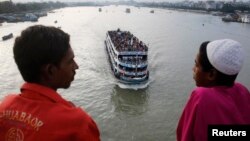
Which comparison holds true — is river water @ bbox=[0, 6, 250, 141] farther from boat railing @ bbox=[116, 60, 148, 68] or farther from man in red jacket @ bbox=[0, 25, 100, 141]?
man in red jacket @ bbox=[0, 25, 100, 141]

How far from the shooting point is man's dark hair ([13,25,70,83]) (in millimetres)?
1296

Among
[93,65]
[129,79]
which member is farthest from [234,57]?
[93,65]

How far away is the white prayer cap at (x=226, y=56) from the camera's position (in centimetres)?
175

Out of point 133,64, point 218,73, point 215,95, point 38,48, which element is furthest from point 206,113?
point 133,64

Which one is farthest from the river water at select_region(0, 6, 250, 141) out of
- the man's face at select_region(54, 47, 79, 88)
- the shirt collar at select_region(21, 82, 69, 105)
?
the shirt collar at select_region(21, 82, 69, 105)

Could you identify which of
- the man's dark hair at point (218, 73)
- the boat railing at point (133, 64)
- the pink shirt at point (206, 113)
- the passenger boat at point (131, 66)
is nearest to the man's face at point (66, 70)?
the pink shirt at point (206, 113)

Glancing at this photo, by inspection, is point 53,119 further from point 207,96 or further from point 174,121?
point 174,121

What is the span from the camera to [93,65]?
24.2 m

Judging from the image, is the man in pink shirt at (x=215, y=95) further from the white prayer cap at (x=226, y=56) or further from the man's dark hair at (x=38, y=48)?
the man's dark hair at (x=38, y=48)

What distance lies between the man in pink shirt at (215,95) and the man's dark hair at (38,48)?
0.72 metres

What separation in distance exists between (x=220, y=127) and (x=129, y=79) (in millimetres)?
16718

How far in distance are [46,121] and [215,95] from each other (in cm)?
86

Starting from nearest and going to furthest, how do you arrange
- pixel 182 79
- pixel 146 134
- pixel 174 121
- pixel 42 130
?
pixel 42 130 < pixel 146 134 < pixel 174 121 < pixel 182 79

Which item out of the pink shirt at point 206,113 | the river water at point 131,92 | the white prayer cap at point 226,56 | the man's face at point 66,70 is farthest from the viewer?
the river water at point 131,92
